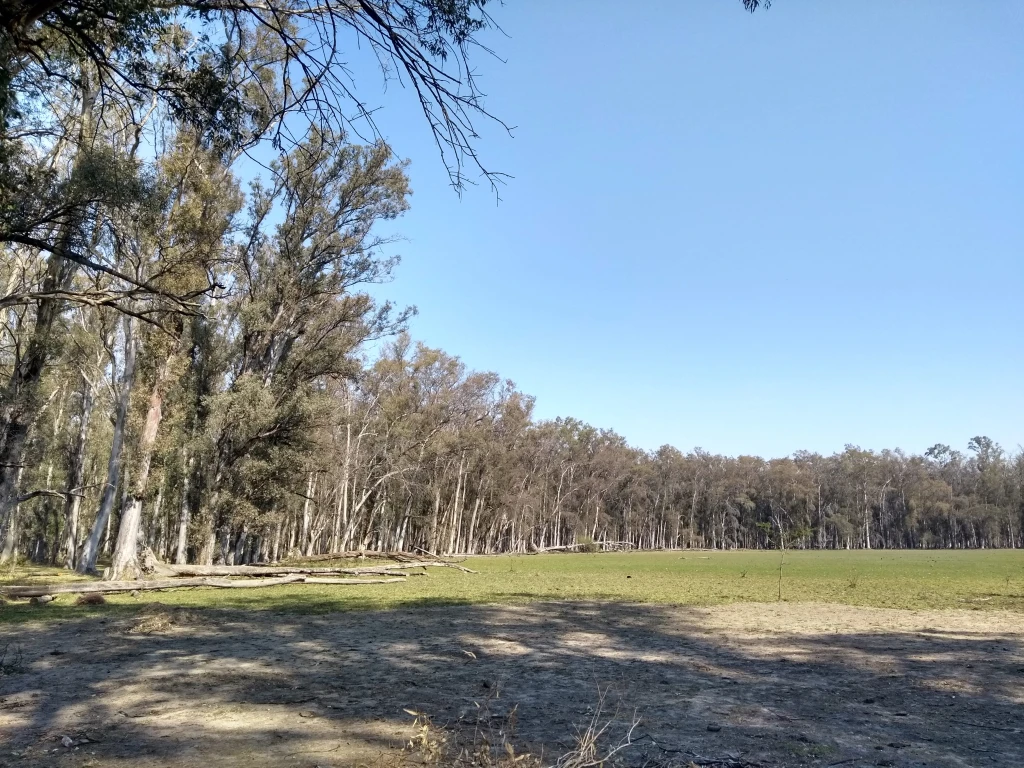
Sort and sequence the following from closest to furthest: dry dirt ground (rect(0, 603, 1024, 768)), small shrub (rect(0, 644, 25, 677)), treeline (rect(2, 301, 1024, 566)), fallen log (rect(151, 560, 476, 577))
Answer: dry dirt ground (rect(0, 603, 1024, 768)), small shrub (rect(0, 644, 25, 677)), fallen log (rect(151, 560, 476, 577)), treeline (rect(2, 301, 1024, 566))

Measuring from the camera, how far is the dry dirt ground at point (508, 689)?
448 centimetres

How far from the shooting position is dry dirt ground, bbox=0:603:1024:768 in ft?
14.7

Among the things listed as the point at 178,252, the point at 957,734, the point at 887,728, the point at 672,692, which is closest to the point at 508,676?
the point at 672,692

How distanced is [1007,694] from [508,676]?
4.69 m

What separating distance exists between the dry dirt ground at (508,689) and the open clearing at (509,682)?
29mm

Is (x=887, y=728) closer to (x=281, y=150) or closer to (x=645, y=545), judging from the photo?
(x=281, y=150)

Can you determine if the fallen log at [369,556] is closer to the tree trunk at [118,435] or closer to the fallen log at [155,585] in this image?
the fallen log at [155,585]

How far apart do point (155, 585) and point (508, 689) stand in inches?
574

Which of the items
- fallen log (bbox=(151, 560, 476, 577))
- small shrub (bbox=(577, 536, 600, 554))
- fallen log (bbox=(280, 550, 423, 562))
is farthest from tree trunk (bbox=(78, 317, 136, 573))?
small shrub (bbox=(577, 536, 600, 554))

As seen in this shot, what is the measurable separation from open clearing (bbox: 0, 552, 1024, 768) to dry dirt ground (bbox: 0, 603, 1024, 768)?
3 centimetres

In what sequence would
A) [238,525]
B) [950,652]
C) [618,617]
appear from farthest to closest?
[238,525]
[618,617]
[950,652]

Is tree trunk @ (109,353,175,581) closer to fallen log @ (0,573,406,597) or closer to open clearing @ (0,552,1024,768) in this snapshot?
fallen log @ (0,573,406,597)

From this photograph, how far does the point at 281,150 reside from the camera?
5242 mm

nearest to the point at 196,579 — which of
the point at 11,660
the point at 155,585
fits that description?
the point at 155,585
